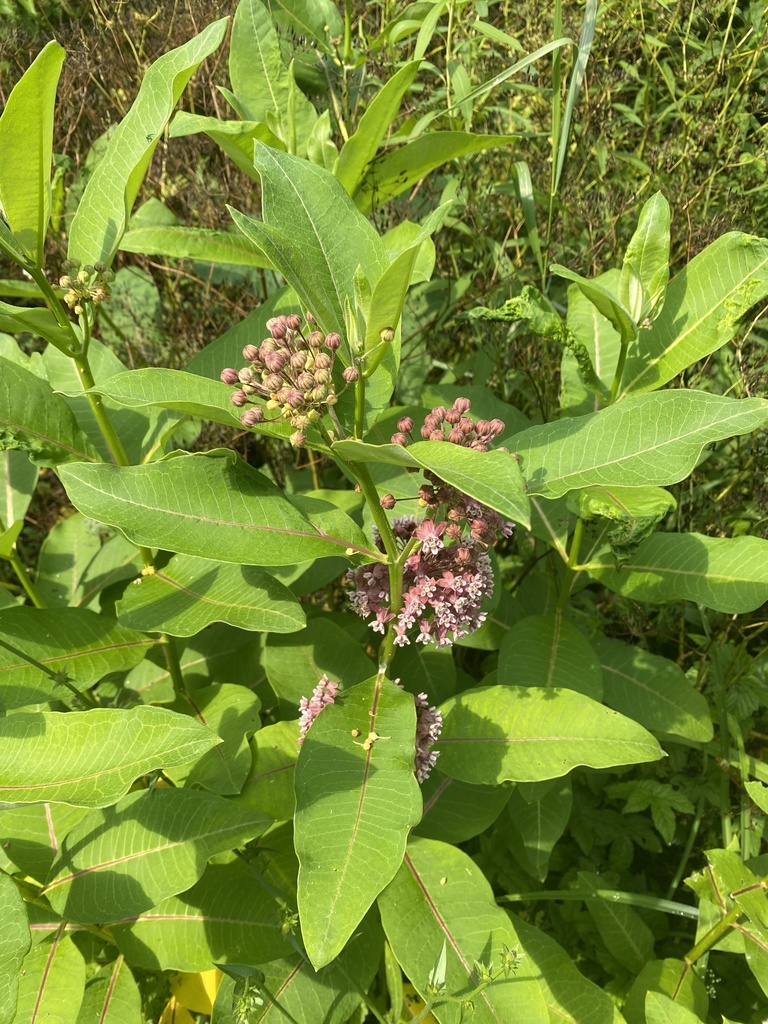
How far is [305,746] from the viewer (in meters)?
1.56

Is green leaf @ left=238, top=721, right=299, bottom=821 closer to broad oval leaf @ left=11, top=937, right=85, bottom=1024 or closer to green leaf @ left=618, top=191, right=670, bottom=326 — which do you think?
broad oval leaf @ left=11, top=937, right=85, bottom=1024

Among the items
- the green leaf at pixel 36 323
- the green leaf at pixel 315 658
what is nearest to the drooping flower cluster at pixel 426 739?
the green leaf at pixel 315 658

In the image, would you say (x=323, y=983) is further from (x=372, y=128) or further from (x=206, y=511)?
(x=372, y=128)

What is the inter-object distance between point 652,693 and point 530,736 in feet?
1.87

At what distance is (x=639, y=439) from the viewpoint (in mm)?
1440

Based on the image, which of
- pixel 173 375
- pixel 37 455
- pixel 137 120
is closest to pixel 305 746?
pixel 173 375

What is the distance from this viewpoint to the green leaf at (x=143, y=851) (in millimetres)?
1660

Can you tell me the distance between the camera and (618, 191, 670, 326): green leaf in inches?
69.6

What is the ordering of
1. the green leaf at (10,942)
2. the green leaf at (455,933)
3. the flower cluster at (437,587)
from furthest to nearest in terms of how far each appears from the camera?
1. the green leaf at (455,933)
2. the flower cluster at (437,587)
3. the green leaf at (10,942)

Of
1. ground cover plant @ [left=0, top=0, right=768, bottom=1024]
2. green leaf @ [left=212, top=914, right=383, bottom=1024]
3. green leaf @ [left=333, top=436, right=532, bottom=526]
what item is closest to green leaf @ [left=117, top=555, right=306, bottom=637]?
ground cover plant @ [left=0, top=0, right=768, bottom=1024]

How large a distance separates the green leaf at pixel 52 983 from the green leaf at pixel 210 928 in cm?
14

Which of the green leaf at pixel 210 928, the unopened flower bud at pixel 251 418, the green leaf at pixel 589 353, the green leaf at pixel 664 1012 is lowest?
the green leaf at pixel 664 1012

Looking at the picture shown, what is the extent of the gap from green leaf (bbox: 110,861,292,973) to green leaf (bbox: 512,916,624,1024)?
0.61 metres

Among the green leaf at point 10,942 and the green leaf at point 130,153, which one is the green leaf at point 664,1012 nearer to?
the green leaf at point 10,942
